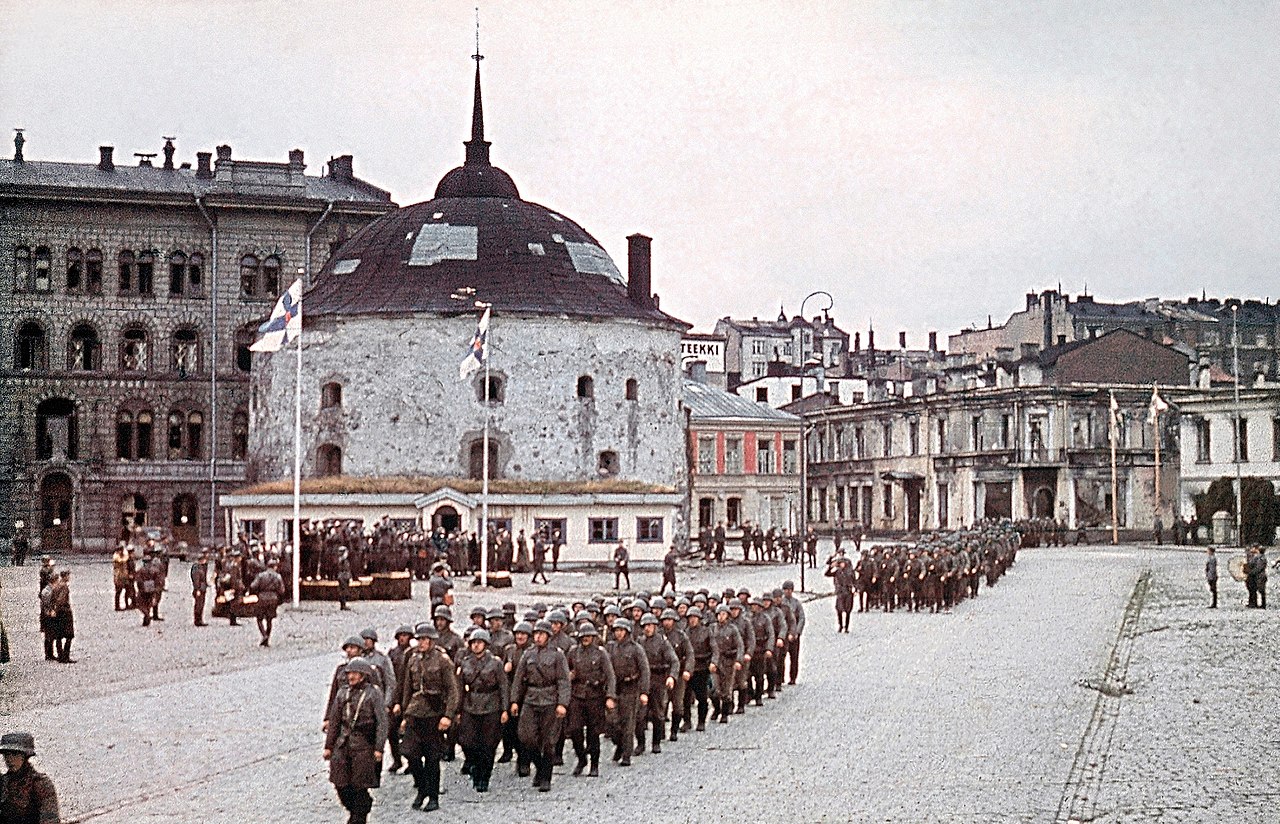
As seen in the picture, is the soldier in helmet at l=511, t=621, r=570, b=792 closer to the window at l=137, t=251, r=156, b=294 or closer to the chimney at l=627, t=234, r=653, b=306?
the chimney at l=627, t=234, r=653, b=306

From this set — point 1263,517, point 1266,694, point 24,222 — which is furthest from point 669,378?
point 1266,694

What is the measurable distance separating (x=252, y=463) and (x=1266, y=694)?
143 feet

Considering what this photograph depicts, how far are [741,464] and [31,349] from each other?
3081cm

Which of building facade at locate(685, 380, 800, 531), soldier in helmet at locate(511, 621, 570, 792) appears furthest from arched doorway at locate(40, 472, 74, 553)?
soldier in helmet at locate(511, 621, 570, 792)

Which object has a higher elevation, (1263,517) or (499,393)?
(499,393)

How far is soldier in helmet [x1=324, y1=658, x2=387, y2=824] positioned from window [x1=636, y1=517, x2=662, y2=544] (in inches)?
1450

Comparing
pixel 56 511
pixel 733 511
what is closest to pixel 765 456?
pixel 733 511

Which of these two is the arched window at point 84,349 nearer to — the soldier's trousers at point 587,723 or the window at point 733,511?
the window at point 733,511

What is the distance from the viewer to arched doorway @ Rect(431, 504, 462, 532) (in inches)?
1943

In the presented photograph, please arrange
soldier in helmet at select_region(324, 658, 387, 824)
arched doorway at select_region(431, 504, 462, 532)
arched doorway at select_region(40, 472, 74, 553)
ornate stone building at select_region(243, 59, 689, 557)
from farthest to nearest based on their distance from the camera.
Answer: arched doorway at select_region(40, 472, 74, 553), ornate stone building at select_region(243, 59, 689, 557), arched doorway at select_region(431, 504, 462, 532), soldier in helmet at select_region(324, 658, 387, 824)

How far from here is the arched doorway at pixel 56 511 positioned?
203ft

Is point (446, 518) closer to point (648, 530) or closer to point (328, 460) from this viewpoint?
point (648, 530)

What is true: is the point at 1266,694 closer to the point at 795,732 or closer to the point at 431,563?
the point at 795,732

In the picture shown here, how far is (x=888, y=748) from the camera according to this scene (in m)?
17.1
